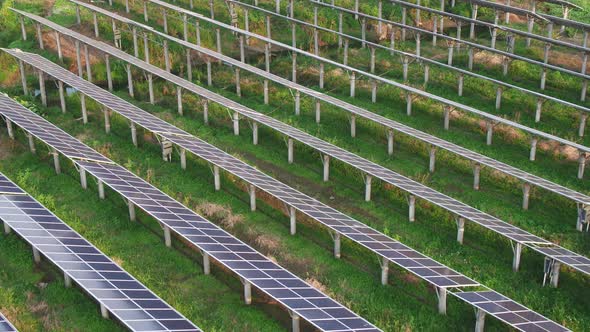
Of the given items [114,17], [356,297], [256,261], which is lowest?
[356,297]

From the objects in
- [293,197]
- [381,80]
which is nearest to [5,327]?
[293,197]

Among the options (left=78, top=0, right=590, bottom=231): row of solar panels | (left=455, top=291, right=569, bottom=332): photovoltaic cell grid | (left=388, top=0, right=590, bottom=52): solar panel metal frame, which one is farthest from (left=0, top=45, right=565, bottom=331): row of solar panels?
(left=388, top=0, right=590, bottom=52): solar panel metal frame

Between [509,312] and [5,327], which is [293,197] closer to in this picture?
[509,312]

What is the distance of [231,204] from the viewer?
1361 inches

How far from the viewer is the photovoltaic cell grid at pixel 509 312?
2441cm

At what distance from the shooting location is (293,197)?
32531 mm

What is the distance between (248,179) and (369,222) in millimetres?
6002

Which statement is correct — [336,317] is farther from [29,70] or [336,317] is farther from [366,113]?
[29,70]

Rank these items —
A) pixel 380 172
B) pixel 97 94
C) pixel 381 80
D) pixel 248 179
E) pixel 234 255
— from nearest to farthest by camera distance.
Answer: pixel 234 255, pixel 248 179, pixel 380 172, pixel 97 94, pixel 381 80

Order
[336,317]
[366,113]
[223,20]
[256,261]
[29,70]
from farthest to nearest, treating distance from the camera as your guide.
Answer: [223,20] → [29,70] → [366,113] → [256,261] → [336,317]

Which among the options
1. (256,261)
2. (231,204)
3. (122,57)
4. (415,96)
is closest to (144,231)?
(231,204)

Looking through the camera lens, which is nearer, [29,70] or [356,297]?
[356,297]

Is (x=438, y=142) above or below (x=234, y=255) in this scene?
above

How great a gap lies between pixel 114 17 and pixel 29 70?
6.88 m
